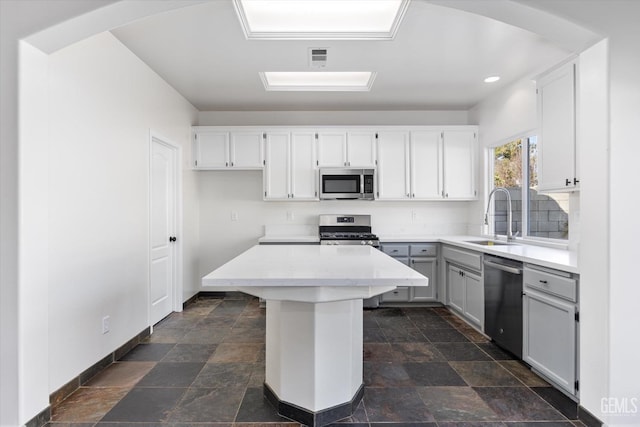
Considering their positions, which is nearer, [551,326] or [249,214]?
[551,326]

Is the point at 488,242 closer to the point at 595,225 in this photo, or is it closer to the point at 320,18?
the point at 595,225

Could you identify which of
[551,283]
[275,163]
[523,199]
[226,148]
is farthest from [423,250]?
[226,148]

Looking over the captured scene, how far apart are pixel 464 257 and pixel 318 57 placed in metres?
2.50

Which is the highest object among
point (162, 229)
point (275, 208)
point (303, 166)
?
point (303, 166)

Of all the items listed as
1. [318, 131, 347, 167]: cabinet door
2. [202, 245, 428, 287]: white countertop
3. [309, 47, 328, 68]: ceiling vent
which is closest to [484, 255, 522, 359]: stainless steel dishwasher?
[202, 245, 428, 287]: white countertop

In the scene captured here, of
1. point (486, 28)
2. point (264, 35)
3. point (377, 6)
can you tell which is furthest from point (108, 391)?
point (486, 28)

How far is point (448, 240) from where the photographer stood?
3.81 m

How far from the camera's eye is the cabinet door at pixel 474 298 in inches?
124

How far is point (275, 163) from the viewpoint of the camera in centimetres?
425

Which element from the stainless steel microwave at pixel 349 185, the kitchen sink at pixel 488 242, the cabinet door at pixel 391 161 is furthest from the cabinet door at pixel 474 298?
the stainless steel microwave at pixel 349 185

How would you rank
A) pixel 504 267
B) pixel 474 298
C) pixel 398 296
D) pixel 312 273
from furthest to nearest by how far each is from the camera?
pixel 398 296 < pixel 474 298 < pixel 504 267 < pixel 312 273

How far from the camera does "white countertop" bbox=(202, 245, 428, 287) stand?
1488 mm

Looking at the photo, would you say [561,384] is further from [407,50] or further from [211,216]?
[211,216]

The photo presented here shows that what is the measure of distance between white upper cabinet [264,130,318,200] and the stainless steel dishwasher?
2.27 meters
